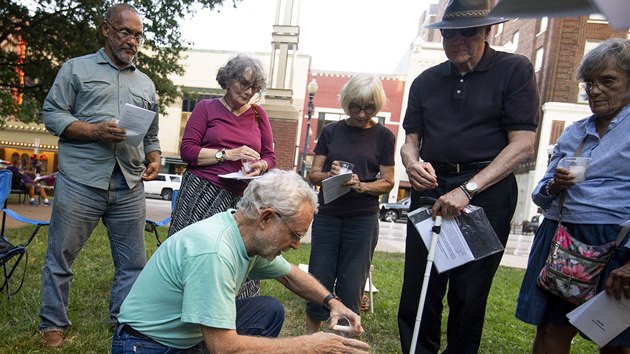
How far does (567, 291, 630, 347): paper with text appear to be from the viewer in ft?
6.31

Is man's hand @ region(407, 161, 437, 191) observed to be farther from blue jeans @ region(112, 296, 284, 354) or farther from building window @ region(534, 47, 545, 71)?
building window @ region(534, 47, 545, 71)

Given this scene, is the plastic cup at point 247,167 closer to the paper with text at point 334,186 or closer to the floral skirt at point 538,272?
the paper with text at point 334,186

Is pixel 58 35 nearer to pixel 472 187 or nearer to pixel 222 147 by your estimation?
pixel 222 147

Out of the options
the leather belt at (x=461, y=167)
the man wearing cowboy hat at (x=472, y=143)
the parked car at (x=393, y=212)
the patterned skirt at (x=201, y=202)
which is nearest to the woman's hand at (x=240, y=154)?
the patterned skirt at (x=201, y=202)

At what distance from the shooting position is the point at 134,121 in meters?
2.62

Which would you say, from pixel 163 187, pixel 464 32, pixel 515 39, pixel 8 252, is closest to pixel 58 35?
pixel 8 252

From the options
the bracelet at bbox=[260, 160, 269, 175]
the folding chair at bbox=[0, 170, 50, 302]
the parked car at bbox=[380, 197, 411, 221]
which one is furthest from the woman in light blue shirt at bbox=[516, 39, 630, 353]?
the parked car at bbox=[380, 197, 411, 221]

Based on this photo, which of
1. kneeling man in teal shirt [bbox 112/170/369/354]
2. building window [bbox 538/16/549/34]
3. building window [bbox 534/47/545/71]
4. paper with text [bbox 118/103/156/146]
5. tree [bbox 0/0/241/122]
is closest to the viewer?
kneeling man in teal shirt [bbox 112/170/369/354]

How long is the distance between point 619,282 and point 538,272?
0.39m

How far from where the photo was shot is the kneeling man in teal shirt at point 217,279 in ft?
4.99

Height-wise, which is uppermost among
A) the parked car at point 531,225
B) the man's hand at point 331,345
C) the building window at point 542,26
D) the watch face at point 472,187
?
the building window at point 542,26

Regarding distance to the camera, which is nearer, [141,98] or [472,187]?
[472,187]

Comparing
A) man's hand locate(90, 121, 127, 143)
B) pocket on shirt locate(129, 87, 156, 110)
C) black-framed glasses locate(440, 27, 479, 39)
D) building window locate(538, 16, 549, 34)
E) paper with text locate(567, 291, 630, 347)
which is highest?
building window locate(538, 16, 549, 34)

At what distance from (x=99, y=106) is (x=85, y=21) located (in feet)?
28.5
